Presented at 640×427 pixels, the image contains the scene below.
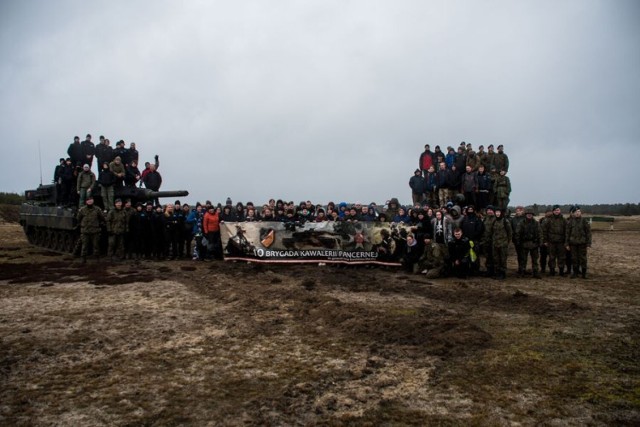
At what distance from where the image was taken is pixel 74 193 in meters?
16.2

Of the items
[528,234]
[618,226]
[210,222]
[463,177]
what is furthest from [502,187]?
[618,226]

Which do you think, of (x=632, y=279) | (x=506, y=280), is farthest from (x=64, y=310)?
(x=632, y=279)

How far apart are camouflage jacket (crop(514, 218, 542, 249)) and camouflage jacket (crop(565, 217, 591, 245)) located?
607 millimetres

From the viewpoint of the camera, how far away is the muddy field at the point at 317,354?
12.0ft

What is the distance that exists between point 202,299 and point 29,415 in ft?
14.2

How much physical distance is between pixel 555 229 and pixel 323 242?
538cm

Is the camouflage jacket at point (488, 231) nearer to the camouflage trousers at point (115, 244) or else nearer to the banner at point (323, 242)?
the banner at point (323, 242)

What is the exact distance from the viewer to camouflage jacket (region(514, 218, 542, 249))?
10.5 m

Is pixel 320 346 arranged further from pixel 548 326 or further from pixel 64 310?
pixel 64 310

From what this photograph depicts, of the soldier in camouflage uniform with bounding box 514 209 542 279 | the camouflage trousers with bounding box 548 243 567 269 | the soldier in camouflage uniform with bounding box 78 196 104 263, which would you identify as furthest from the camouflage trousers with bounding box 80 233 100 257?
the camouflage trousers with bounding box 548 243 567 269

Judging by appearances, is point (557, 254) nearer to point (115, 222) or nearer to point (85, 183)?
point (115, 222)

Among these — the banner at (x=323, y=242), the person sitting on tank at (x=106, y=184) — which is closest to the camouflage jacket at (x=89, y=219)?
the person sitting on tank at (x=106, y=184)

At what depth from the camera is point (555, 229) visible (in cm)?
1065

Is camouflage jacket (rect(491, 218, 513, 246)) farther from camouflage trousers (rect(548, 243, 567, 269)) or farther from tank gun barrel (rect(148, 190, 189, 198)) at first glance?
tank gun barrel (rect(148, 190, 189, 198))
